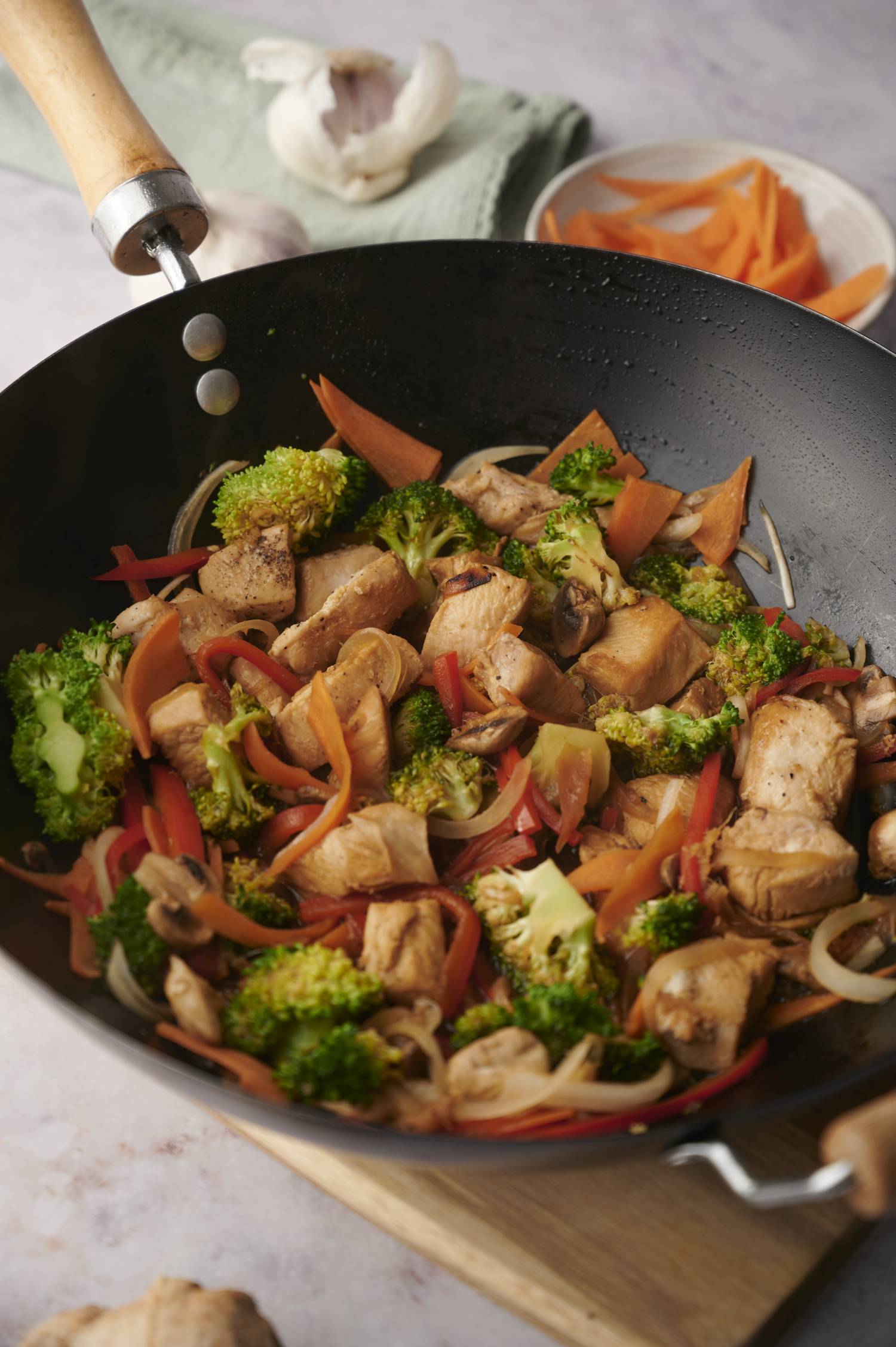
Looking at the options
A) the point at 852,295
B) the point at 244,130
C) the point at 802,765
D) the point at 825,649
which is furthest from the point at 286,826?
the point at 244,130

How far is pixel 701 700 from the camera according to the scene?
2574 millimetres

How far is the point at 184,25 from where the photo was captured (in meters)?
4.29

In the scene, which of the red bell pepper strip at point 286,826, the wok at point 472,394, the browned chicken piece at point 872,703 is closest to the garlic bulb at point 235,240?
the wok at point 472,394

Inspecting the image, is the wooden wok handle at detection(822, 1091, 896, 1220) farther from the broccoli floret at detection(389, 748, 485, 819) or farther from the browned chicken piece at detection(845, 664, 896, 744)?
the browned chicken piece at detection(845, 664, 896, 744)

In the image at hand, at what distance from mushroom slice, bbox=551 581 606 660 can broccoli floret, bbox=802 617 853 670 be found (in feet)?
1.56

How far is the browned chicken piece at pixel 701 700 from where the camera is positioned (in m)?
2.54

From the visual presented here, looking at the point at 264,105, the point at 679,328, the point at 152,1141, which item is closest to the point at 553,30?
the point at 264,105

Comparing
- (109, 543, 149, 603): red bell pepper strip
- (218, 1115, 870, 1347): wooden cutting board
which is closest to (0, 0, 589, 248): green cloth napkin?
(109, 543, 149, 603): red bell pepper strip

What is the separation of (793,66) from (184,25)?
2455mm

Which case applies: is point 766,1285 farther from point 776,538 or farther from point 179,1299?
point 776,538

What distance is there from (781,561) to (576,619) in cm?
58

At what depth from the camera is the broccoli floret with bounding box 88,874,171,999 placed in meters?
1.96

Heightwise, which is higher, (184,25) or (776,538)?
(184,25)

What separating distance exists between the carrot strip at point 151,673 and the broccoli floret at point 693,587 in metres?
1.12
